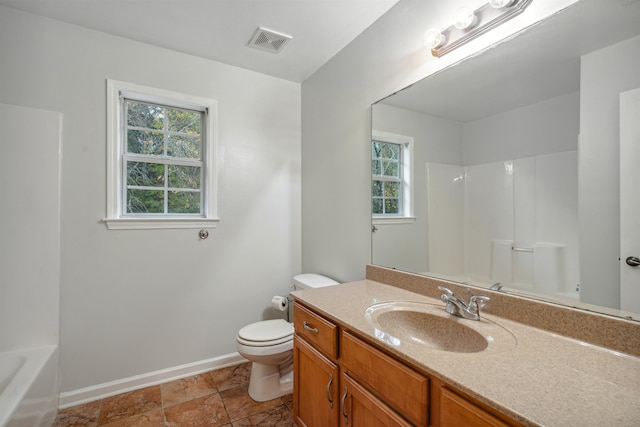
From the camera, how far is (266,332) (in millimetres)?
2020

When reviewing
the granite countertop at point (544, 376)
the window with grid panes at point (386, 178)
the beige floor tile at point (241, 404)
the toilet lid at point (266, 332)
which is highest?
the window with grid panes at point (386, 178)

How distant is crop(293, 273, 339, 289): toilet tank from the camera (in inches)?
85.7

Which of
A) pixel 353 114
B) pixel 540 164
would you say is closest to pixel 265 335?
pixel 353 114

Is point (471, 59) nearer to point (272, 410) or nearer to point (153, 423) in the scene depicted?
point (272, 410)

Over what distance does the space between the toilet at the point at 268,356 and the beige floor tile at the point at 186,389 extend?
36 centimetres

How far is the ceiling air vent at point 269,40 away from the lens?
79.7 inches

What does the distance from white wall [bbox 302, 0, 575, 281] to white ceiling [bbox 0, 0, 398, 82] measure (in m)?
0.15

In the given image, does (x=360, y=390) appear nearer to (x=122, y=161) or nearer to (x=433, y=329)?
(x=433, y=329)

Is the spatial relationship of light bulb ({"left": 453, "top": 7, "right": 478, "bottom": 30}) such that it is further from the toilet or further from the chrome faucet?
the toilet

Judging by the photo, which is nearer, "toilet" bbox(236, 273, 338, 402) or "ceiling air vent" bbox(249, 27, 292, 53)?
"toilet" bbox(236, 273, 338, 402)

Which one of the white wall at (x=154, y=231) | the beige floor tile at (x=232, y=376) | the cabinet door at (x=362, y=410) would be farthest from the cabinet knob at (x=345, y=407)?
the white wall at (x=154, y=231)

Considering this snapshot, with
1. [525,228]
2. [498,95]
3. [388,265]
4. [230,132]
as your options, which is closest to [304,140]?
[230,132]

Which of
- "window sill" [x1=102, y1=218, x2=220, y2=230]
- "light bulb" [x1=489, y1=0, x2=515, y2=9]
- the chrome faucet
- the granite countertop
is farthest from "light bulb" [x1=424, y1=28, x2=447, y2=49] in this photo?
"window sill" [x1=102, y1=218, x2=220, y2=230]

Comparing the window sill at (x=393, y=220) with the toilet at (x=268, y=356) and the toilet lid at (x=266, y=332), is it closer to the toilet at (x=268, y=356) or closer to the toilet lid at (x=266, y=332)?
the toilet at (x=268, y=356)
